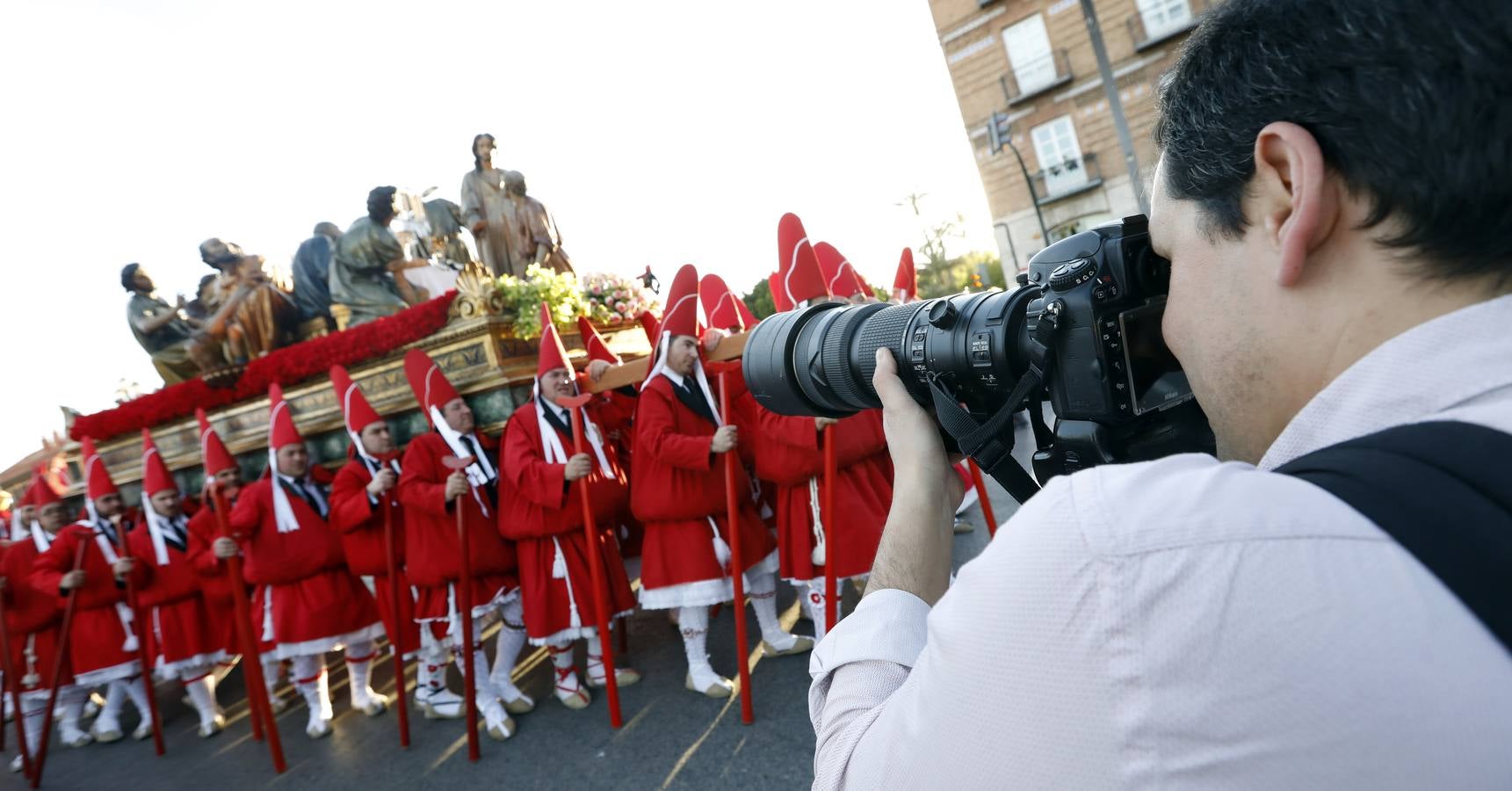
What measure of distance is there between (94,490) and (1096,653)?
26.0 ft

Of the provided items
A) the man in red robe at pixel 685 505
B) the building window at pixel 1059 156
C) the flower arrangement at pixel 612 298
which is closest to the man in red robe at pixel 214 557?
the flower arrangement at pixel 612 298

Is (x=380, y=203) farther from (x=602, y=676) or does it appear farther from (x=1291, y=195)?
(x=1291, y=195)

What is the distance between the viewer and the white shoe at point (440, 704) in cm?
490

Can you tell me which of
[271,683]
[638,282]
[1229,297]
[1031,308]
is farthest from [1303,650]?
[271,683]

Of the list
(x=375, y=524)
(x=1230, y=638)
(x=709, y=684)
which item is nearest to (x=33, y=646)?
(x=375, y=524)

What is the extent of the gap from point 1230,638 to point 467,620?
4.28 m

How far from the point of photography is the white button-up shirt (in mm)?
551

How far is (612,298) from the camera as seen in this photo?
6.07 m

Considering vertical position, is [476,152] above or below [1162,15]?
below

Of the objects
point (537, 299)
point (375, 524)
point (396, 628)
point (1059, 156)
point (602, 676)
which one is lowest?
point (602, 676)

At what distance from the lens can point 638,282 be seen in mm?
6410

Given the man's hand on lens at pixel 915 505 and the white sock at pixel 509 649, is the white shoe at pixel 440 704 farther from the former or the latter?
the man's hand on lens at pixel 915 505

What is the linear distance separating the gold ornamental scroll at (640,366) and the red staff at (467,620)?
0.90 meters

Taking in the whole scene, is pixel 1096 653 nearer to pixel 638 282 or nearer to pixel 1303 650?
pixel 1303 650
